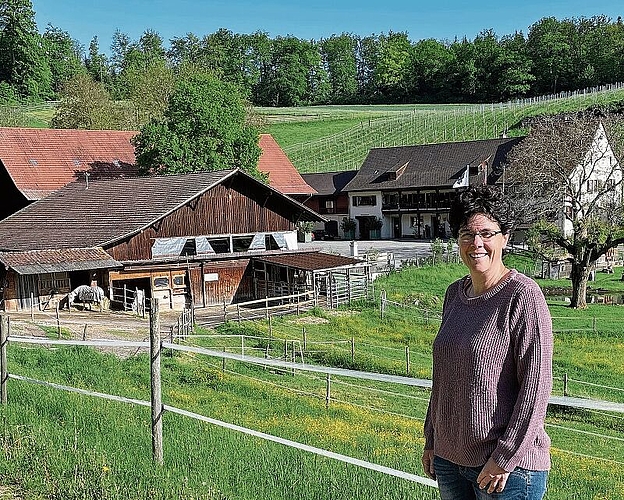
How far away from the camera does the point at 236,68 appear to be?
11712 cm

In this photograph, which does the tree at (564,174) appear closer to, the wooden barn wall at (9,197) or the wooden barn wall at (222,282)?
the wooden barn wall at (222,282)

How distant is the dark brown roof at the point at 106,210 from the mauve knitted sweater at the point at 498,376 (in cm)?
2420

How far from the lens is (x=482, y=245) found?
368 cm

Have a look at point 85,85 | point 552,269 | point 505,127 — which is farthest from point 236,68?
point 552,269

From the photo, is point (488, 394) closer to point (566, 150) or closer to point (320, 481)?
point (320, 481)

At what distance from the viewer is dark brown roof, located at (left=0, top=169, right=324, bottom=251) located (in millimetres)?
27703

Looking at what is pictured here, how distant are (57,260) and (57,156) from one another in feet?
52.7

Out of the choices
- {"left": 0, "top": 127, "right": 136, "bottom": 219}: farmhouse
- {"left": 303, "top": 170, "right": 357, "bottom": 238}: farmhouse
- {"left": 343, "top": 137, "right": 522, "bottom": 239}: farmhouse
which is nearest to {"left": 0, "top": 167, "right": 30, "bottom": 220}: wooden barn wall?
{"left": 0, "top": 127, "right": 136, "bottom": 219}: farmhouse

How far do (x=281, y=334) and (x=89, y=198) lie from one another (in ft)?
42.6

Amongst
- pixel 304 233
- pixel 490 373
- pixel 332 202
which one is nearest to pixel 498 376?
pixel 490 373

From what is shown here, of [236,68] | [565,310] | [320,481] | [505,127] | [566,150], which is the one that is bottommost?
[565,310]

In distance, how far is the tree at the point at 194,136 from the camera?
38281mm

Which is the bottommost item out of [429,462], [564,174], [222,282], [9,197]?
[222,282]

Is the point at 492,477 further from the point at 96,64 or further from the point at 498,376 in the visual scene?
the point at 96,64
